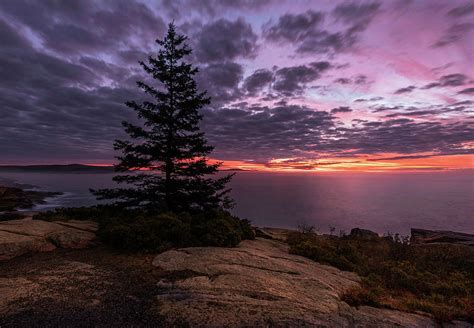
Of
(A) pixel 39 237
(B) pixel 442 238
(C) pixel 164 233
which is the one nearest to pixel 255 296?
(C) pixel 164 233

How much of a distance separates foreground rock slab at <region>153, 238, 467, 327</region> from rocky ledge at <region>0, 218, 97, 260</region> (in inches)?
150

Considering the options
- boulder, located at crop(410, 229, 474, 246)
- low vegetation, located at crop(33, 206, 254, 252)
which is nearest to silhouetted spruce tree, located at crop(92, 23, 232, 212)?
low vegetation, located at crop(33, 206, 254, 252)

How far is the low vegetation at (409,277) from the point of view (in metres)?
6.98

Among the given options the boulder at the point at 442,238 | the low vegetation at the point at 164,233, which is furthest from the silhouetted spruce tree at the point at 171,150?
the boulder at the point at 442,238

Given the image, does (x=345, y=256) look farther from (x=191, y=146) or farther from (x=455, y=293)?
(x=191, y=146)

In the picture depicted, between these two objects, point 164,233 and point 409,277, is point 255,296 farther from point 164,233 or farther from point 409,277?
point 409,277

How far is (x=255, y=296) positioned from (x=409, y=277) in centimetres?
682

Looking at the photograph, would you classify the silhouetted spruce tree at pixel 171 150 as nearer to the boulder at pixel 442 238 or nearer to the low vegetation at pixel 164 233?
the low vegetation at pixel 164 233

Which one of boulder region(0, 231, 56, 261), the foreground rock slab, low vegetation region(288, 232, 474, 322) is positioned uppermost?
boulder region(0, 231, 56, 261)

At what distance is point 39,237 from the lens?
9.86 m

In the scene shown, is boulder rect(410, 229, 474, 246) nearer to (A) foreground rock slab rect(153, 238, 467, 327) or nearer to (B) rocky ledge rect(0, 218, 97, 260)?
(A) foreground rock slab rect(153, 238, 467, 327)

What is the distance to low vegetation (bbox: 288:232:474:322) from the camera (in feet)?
22.9

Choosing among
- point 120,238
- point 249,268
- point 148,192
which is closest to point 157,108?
point 148,192

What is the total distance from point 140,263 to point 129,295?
2312 millimetres
